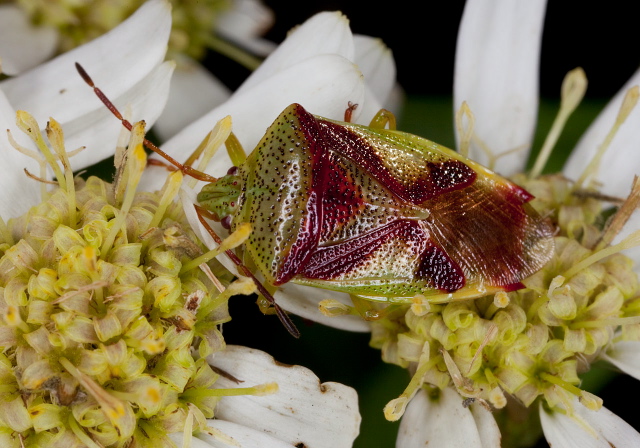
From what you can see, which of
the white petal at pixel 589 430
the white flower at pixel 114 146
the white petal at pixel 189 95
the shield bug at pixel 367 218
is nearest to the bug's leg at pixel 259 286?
the shield bug at pixel 367 218

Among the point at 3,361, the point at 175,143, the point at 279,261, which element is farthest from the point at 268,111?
the point at 3,361

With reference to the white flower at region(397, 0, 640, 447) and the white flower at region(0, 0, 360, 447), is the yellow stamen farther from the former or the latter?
the white flower at region(0, 0, 360, 447)

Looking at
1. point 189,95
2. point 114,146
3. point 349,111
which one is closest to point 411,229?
point 349,111

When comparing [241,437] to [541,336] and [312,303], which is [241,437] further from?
[541,336]

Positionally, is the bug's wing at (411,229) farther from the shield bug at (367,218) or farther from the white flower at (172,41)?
the white flower at (172,41)

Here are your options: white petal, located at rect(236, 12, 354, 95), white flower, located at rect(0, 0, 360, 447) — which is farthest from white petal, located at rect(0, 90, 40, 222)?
white petal, located at rect(236, 12, 354, 95)
